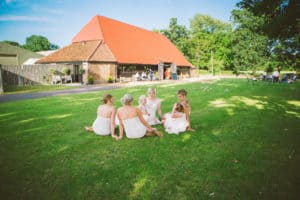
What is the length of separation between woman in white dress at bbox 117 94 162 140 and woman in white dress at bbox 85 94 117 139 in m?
0.29

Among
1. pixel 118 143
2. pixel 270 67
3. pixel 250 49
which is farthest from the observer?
pixel 250 49

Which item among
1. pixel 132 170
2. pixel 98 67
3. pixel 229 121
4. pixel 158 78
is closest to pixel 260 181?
pixel 132 170

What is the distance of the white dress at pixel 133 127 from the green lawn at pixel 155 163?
0.22 meters

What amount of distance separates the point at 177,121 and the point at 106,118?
199 cm

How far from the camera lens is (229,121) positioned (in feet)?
24.2

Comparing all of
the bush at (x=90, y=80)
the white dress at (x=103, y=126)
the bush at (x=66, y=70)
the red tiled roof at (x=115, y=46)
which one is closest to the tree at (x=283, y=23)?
the white dress at (x=103, y=126)

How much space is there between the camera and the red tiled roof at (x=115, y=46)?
26.2 meters

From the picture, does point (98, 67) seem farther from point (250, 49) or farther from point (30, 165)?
point (250, 49)

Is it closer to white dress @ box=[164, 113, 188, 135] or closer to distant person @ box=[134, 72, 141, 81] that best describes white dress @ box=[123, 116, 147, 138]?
white dress @ box=[164, 113, 188, 135]

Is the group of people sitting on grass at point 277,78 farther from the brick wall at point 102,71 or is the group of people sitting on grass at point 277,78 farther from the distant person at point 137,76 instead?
the brick wall at point 102,71

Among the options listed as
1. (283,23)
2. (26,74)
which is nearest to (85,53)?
(26,74)

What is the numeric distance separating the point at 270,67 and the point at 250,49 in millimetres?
6268

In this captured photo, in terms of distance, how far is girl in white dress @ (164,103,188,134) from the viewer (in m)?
6.04

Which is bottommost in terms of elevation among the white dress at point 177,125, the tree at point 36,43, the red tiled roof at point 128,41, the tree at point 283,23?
the white dress at point 177,125
